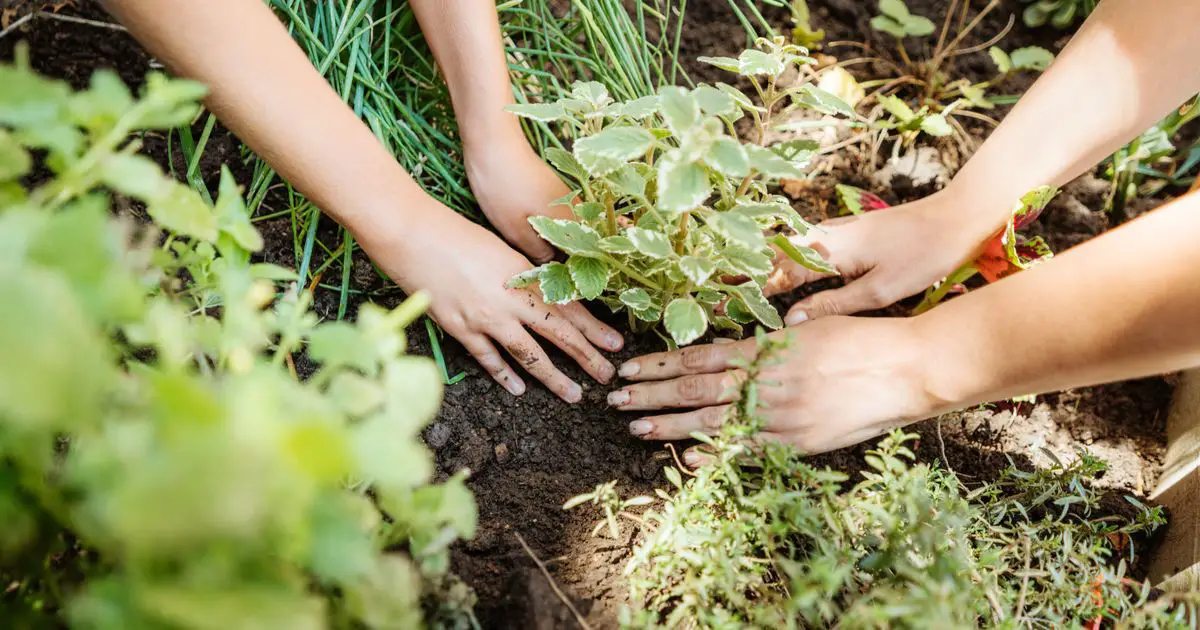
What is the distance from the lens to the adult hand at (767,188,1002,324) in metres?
1.35

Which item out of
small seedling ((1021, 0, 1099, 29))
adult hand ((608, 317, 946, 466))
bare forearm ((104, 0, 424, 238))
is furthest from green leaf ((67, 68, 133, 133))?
small seedling ((1021, 0, 1099, 29))

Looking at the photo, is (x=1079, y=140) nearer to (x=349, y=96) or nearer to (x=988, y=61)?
(x=988, y=61)

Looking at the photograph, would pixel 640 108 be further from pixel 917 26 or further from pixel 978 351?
pixel 917 26

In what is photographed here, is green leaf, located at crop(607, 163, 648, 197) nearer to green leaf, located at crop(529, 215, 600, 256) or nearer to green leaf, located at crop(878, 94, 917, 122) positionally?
green leaf, located at crop(529, 215, 600, 256)

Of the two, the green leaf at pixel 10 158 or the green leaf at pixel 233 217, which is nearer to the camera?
the green leaf at pixel 10 158

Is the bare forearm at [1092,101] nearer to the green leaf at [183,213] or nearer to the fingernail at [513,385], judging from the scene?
the fingernail at [513,385]

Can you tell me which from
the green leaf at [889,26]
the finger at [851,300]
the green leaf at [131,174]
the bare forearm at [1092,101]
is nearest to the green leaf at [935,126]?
the bare forearm at [1092,101]

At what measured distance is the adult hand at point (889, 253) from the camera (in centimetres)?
135

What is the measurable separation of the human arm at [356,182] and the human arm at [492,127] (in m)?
0.10

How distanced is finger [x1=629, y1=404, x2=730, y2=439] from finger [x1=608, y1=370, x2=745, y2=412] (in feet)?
0.06

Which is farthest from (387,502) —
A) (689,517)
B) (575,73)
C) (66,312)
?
(575,73)

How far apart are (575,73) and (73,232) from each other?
125 centimetres

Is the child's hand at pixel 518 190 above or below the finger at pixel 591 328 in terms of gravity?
above

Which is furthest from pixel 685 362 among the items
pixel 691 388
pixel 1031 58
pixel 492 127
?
pixel 1031 58
